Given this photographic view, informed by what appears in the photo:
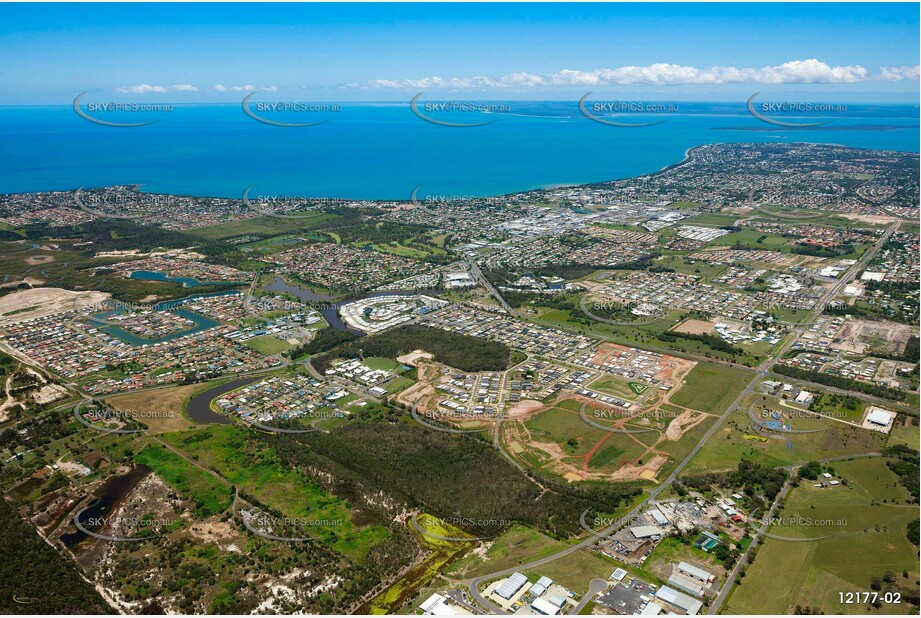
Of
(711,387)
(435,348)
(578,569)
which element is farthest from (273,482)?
(711,387)

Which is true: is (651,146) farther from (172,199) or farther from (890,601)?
(890,601)

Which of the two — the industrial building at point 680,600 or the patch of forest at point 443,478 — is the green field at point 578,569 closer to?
the patch of forest at point 443,478

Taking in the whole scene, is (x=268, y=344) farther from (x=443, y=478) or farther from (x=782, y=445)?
(x=782, y=445)

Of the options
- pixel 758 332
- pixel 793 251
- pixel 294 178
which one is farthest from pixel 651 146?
pixel 758 332

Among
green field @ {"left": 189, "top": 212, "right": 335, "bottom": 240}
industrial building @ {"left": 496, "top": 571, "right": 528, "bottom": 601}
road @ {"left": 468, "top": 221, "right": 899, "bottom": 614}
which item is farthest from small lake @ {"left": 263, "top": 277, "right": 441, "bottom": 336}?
industrial building @ {"left": 496, "top": 571, "right": 528, "bottom": 601}

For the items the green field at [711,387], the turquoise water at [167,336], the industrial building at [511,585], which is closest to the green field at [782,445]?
the green field at [711,387]

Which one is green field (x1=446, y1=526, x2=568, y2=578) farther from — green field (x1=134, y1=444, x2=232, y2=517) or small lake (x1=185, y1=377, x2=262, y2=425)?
small lake (x1=185, y1=377, x2=262, y2=425)
